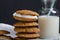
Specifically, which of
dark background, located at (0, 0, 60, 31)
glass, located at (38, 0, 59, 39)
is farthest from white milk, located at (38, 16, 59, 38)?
dark background, located at (0, 0, 60, 31)

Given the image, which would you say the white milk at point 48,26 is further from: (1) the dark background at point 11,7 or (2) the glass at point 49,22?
(1) the dark background at point 11,7

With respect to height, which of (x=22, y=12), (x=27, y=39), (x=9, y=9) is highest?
(x=9, y=9)

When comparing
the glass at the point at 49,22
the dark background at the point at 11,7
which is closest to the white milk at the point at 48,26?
the glass at the point at 49,22

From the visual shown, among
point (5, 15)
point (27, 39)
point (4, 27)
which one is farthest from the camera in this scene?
point (5, 15)

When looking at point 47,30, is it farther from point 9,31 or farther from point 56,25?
point 9,31

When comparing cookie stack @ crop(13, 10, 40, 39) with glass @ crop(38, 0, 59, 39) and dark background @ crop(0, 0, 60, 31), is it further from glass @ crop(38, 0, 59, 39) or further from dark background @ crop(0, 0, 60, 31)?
dark background @ crop(0, 0, 60, 31)

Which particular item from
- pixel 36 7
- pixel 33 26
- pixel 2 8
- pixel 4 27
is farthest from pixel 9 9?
pixel 33 26

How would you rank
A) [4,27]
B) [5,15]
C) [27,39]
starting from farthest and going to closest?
1. [5,15]
2. [4,27]
3. [27,39]
